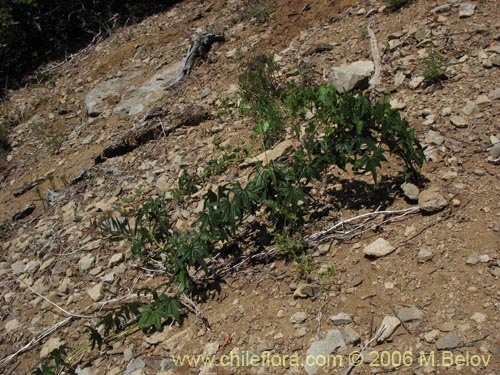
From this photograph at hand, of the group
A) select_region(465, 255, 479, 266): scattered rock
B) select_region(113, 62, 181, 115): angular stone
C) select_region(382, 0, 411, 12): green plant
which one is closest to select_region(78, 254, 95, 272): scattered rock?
select_region(113, 62, 181, 115): angular stone

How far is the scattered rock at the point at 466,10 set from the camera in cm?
405

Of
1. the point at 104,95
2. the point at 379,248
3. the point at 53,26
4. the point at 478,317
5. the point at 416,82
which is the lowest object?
the point at 478,317

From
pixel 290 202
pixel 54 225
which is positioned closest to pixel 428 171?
pixel 290 202

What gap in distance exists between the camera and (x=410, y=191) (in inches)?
112

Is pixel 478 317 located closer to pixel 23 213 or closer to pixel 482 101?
pixel 482 101

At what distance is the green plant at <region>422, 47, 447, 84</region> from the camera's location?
3623mm

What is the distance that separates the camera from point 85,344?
293 cm

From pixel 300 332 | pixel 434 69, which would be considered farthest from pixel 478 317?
pixel 434 69

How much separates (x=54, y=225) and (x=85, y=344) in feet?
5.13

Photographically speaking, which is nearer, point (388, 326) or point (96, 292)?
point (388, 326)

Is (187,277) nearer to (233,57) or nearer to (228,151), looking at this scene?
(228,151)

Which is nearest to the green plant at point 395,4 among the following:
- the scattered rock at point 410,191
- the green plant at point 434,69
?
the green plant at point 434,69

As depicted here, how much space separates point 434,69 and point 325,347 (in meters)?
2.18

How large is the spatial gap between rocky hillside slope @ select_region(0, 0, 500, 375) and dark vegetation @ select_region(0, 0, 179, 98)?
1843 millimetres
